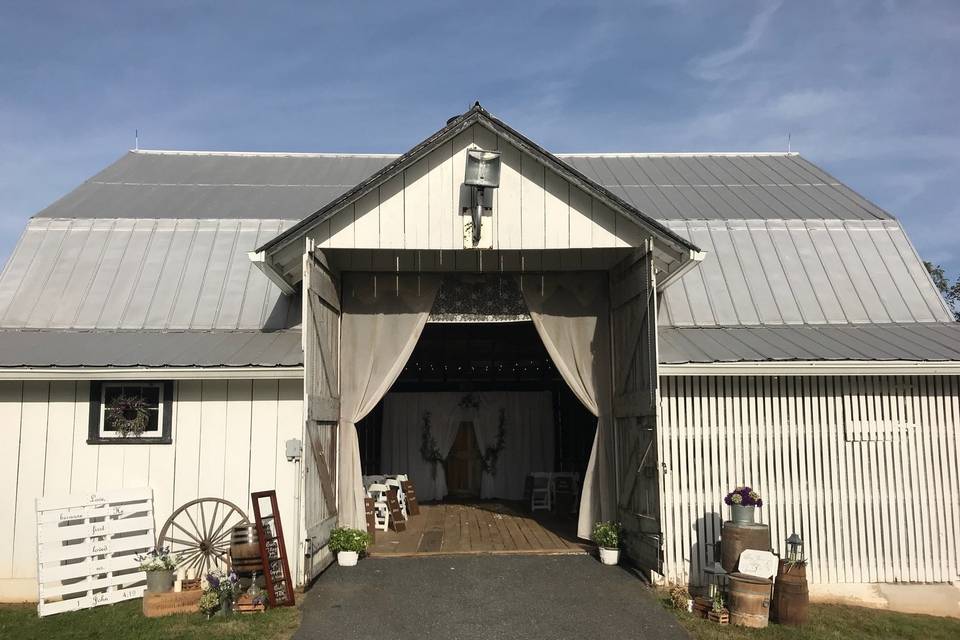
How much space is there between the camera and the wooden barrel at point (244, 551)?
7.91 m

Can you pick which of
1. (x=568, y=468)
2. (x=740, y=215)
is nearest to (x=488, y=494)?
(x=568, y=468)

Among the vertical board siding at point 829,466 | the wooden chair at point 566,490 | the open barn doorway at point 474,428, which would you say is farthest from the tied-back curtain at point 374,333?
the open barn doorway at point 474,428

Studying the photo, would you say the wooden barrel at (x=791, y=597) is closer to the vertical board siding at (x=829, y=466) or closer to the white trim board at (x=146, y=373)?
the vertical board siding at (x=829, y=466)

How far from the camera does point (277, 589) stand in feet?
25.9

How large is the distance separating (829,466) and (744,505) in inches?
59.1

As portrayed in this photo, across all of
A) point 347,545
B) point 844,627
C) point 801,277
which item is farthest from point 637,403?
point 347,545

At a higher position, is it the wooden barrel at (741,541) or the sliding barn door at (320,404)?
the sliding barn door at (320,404)

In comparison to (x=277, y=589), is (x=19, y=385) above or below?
above

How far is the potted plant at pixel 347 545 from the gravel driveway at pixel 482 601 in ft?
0.49

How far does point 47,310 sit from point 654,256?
7382mm

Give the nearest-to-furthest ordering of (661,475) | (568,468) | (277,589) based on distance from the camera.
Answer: (277,589) < (661,475) < (568,468)

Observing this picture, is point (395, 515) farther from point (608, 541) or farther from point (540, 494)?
point (608, 541)

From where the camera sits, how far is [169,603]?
7.82 meters

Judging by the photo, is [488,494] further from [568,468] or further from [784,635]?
[784,635]
